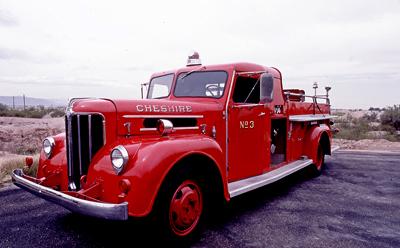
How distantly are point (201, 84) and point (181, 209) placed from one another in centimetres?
203

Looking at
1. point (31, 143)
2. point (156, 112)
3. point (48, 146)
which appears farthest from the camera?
point (31, 143)

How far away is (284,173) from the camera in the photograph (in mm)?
5039

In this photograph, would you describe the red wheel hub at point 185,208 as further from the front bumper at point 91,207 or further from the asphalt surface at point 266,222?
the front bumper at point 91,207

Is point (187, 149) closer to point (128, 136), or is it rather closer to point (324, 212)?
point (128, 136)

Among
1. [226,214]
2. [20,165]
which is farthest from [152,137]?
[20,165]

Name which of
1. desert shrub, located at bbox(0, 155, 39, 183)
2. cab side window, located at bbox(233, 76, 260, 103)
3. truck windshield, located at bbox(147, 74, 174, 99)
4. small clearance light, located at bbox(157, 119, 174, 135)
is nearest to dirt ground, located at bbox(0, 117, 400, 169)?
desert shrub, located at bbox(0, 155, 39, 183)

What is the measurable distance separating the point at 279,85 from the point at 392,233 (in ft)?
9.17

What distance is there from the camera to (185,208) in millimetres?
3238

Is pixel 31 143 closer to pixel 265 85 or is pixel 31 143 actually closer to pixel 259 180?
pixel 259 180

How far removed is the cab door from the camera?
14.3 feet

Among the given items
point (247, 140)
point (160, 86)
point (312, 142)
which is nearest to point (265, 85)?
point (247, 140)

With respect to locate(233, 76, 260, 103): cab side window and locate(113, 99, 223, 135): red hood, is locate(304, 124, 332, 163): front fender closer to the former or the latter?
locate(233, 76, 260, 103): cab side window

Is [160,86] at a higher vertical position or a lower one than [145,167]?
higher

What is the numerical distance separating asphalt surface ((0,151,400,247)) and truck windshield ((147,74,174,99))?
79.1 inches
